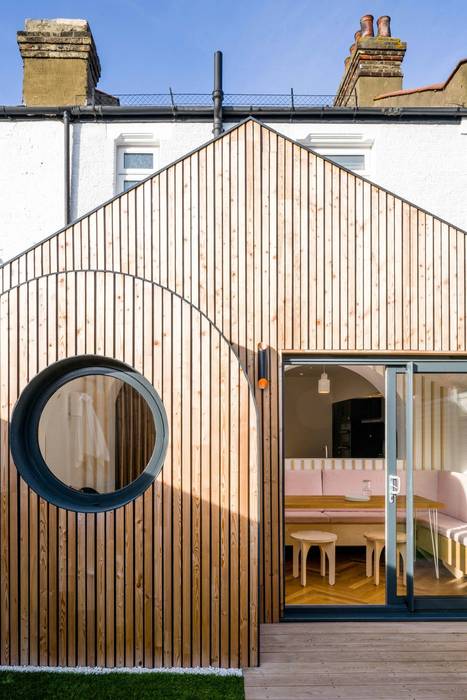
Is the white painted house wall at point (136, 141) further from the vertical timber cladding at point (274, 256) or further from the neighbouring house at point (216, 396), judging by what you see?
the vertical timber cladding at point (274, 256)

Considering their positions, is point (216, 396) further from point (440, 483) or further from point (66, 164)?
point (66, 164)

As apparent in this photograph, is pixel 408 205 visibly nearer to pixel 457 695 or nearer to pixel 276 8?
pixel 457 695

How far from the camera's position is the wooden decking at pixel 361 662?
148 inches

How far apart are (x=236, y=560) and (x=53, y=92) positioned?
702 cm


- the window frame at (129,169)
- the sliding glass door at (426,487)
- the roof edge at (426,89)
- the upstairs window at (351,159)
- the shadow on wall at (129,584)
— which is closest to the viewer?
the shadow on wall at (129,584)

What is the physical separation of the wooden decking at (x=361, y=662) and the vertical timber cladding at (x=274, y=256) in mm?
605

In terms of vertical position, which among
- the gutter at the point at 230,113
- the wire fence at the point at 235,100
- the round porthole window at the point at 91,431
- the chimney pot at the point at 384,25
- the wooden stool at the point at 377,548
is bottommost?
the wooden stool at the point at 377,548

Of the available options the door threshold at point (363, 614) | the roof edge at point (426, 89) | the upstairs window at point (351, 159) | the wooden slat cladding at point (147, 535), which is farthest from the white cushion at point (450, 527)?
the roof edge at point (426, 89)

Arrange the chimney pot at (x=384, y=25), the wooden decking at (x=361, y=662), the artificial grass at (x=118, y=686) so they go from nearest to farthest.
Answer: the artificial grass at (x=118, y=686)
the wooden decking at (x=361, y=662)
the chimney pot at (x=384, y=25)

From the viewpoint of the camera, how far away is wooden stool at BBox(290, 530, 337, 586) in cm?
616

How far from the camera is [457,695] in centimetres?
371

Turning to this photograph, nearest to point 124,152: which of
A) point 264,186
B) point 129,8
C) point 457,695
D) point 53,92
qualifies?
point 53,92

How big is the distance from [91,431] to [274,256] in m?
2.41

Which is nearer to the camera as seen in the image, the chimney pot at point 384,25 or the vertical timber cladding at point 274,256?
the vertical timber cladding at point 274,256
